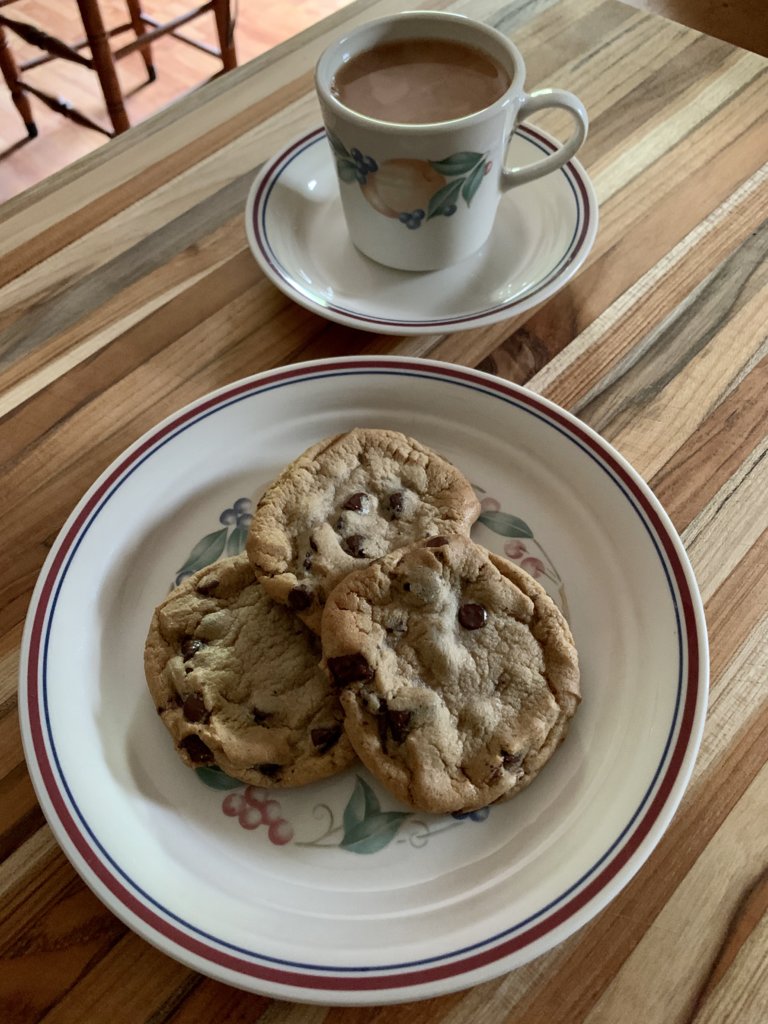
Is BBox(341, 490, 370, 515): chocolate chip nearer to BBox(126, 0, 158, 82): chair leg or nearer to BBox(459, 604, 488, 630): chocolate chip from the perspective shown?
BBox(459, 604, 488, 630): chocolate chip

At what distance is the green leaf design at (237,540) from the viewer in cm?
90

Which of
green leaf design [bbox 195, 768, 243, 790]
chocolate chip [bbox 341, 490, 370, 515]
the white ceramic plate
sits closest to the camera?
the white ceramic plate

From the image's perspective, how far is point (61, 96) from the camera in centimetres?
311

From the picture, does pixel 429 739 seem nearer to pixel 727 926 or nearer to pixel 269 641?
pixel 269 641

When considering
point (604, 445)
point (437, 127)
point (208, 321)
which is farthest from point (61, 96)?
point (604, 445)

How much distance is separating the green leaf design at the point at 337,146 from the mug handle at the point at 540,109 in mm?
211

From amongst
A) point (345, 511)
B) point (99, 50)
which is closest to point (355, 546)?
point (345, 511)

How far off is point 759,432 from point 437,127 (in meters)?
0.53

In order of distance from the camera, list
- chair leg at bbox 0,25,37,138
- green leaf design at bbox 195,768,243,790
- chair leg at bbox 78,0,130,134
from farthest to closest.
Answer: chair leg at bbox 0,25,37,138, chair leg at bbox 78,0,130,134, green leaf design at bbox 195,768,243,790

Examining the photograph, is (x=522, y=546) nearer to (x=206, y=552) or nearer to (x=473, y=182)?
(x=206, y=552)

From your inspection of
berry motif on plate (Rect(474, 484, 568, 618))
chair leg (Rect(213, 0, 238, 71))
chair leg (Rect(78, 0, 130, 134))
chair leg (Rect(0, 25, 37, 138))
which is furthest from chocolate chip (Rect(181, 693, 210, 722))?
chair leg (Rect(0, 25, 37, 138))

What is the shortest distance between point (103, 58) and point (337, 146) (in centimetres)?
171

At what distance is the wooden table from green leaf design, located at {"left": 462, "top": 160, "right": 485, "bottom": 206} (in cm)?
17

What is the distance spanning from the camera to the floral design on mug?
0.98 metres
